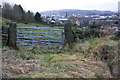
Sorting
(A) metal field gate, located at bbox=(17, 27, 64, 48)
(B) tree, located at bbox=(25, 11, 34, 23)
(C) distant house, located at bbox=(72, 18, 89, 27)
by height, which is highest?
(B) tree, located at bbox=(25, 11, 34, 23)

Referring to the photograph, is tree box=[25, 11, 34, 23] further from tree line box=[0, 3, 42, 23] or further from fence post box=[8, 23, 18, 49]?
fence post box=[8, 23, 18, 49]

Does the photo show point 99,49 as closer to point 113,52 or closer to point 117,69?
point 113,52

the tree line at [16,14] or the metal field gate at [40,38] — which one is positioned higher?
the tree line at [16,14]

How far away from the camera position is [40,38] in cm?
925

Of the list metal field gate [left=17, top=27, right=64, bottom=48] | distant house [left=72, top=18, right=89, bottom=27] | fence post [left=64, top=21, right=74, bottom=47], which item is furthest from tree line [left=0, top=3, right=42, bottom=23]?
fence post [left=64, top=21, right=74, bottom=47]

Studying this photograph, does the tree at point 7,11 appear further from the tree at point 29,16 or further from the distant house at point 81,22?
the distant house at point 81,22

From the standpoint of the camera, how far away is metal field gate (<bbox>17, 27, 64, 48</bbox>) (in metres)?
8.64

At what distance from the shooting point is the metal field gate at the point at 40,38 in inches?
340

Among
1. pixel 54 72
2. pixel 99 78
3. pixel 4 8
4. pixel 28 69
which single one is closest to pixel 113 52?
pixel 99 78

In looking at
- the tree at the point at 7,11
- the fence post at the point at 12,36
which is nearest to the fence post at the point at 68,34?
the fence post at the point at 12,36

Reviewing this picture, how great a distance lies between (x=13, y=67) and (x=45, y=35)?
206 inches

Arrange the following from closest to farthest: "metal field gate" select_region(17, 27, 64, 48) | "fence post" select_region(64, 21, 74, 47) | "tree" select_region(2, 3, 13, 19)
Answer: "metal field gate" select_region(17, 27, 64, 48) → "fence post" select_region(64, 21, 74, 47) → "tree" select_region(2, 3, 13, 19)

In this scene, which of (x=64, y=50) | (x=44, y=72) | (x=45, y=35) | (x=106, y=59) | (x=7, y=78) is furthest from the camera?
(x=45, y=35)

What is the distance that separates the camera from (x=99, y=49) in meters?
6.19
